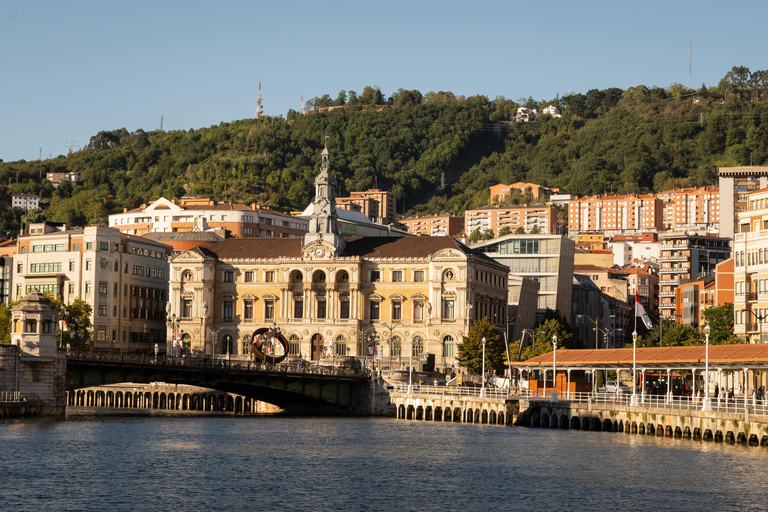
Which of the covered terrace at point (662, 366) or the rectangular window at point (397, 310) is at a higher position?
the rectangular window at point (397, 310)

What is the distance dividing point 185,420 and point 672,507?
58.5 meters

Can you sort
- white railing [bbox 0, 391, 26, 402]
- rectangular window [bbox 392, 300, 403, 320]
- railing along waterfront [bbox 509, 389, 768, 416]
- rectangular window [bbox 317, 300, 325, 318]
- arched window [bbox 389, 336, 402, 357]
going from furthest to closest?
rectangular window [bbox 317, 300, 325, 318], rectangular window [bbox 392, 300, 403, 320], arched window [bbox 389, 336, 402, 357], white railing [bbox 0, 391, 26, 402], railing along waterfront [bbox 509, 389, 768, 416]

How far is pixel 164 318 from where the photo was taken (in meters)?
171

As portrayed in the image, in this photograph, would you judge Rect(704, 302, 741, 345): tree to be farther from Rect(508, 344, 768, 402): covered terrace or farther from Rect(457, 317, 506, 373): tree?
Rect(457, 317, 506, 373): tree

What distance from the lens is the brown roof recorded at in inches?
3440

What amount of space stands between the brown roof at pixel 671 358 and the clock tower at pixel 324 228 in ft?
163

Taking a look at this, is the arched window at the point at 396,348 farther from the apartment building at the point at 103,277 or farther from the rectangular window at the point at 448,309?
the apartment building at the point at 103,277

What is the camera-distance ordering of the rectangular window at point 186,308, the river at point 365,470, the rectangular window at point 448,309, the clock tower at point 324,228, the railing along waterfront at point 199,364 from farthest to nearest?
the rectangular window at point 186,308 → the clock tower at point 324,228 → the rectangular window at point 448,309 → the railing along waterfront at point 199,364 → the river at point 365,470

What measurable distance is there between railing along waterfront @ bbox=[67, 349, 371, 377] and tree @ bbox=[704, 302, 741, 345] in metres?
33.6

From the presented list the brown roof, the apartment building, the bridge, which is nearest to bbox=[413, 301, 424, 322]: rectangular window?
the bridge

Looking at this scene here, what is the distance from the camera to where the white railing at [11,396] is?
94.9 metres

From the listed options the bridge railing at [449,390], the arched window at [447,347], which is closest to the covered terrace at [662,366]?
the bridge railing at [449,390]

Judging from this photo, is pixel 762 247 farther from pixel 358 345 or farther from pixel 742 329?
pixel 358 345

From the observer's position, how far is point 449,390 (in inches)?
4493
